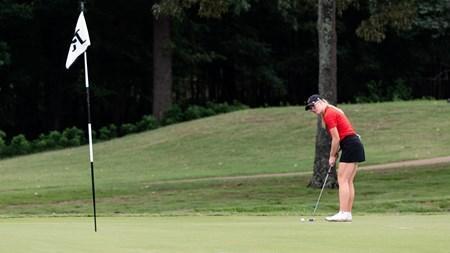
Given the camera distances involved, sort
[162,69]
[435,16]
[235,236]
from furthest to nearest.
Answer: [435,16], [162,69], [235,236]

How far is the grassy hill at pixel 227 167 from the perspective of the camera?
71.0 feet

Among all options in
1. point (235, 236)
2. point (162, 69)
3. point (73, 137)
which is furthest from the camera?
point (162, 69)

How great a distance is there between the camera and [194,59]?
5028cm

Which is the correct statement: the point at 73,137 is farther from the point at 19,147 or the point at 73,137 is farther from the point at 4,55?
the point at 4,55

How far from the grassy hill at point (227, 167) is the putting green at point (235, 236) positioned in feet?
15.8

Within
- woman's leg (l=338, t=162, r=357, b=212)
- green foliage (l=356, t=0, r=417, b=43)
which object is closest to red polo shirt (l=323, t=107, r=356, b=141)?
woman's leg (l=338, t=162, r=357, b=212)

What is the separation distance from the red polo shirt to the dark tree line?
103 ft

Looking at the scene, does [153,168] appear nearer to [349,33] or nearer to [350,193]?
[350,193]

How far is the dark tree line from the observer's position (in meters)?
50.4

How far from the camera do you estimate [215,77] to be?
206 ft

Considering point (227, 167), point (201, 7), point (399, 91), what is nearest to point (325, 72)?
point (201, 7)

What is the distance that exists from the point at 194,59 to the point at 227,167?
19.9 m

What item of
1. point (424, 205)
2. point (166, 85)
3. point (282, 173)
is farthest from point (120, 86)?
point (424, 205)

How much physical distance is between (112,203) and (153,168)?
31.0ft
